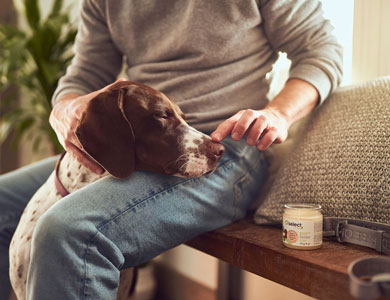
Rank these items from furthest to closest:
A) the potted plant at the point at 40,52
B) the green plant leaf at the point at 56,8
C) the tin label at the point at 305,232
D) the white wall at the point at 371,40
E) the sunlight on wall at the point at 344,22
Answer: the green plant leaf at the point at 56,8 < the potted plant at the point at 40,52 < the sunlight on wall at the point at 344,22 < the white wall at the point at 371,40 < the tin label at the point at 305,232

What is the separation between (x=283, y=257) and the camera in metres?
0.94

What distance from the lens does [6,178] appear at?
4.60ft

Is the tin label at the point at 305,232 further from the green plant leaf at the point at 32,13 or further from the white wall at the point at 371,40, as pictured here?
the green plant leaf at the point at 32,13

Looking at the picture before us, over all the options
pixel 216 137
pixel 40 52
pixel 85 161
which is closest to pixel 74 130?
pixel 85 161

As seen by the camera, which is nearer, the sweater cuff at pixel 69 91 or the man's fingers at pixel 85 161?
the man's fingers at pixel 85 161

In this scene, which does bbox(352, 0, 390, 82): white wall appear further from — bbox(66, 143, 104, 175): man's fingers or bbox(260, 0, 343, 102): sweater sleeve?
bbox(66, 143, 104, 175): man's fingers

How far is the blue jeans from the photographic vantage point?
89 centimetres

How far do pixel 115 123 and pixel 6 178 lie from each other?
57 cm

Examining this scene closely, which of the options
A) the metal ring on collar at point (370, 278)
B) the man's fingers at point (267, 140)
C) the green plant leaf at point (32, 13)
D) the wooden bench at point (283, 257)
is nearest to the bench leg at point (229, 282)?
the wooden bench at point (283, 257)

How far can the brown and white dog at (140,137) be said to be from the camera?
1038 millimetres

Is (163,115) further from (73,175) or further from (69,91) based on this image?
(69,91)

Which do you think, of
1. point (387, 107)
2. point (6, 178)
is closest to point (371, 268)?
point (387, 107)

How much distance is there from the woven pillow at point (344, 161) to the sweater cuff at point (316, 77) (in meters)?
0.05

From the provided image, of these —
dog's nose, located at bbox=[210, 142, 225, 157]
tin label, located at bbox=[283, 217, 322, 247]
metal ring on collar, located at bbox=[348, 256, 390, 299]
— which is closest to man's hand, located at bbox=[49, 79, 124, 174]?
dog's nose, located at bbox=[210, 142, 225, 157]
